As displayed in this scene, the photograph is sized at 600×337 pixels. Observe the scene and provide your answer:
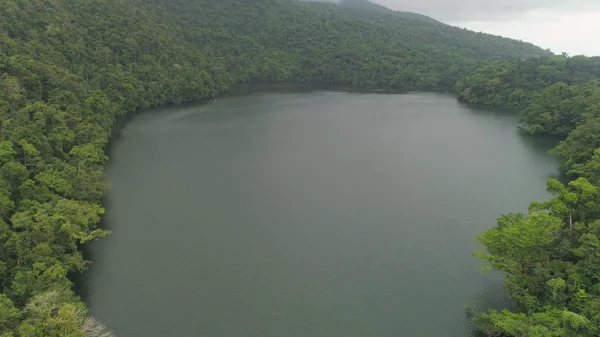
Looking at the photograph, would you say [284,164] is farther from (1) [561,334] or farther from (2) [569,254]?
(1) [561,334]

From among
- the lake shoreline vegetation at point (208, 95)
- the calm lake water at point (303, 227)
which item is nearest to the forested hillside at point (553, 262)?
the lake shoreline vegetation at point (208, 95)

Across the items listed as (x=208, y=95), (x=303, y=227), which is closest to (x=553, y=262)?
(x=303, y=227)

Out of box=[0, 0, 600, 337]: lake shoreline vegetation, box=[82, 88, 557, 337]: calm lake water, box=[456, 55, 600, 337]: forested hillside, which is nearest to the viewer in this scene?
box=[456, 55, 600, 337]: forested hillside

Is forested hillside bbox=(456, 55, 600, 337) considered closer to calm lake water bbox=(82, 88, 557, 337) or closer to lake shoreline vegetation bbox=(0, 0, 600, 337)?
lake shoreline vegetation bbox=(0, 0, 600, 337)

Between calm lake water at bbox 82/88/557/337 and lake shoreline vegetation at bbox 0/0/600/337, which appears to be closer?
lake shoreline vegetation at bbox 0/0/600/337

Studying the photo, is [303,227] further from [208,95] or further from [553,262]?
[208,95]

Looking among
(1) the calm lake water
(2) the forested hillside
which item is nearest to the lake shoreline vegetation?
(2) the forested hillside
